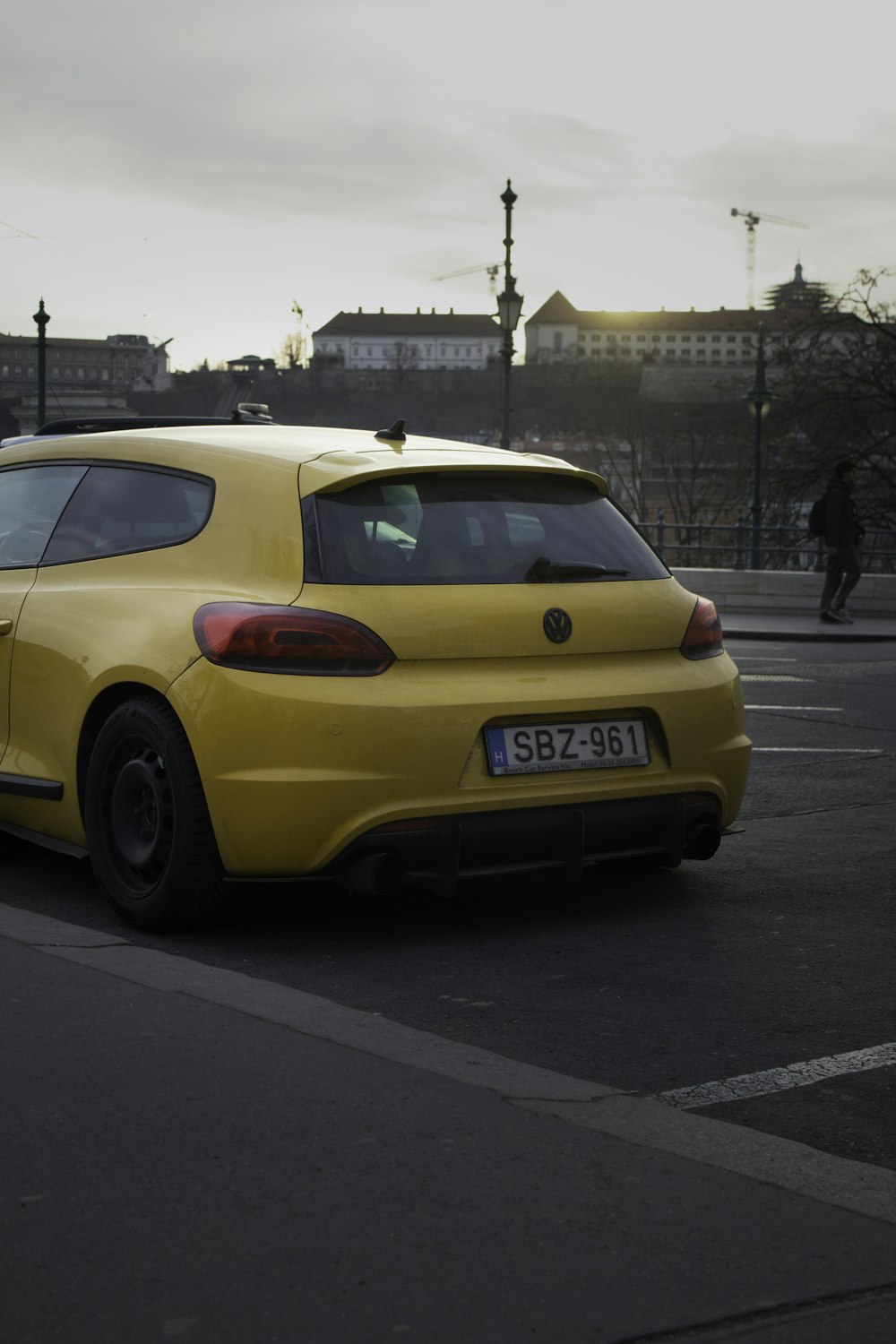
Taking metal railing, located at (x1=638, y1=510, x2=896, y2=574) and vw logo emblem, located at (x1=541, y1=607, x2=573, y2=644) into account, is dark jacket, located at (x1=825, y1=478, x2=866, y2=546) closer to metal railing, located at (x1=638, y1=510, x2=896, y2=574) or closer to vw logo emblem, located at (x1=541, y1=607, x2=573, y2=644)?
metal railing, located at (x1=638, y1=510, x2=896, y2=574)

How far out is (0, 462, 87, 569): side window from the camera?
20.4 feet

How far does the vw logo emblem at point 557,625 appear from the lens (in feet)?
17.3

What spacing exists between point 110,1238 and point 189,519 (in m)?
2.99

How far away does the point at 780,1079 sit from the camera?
3.86m

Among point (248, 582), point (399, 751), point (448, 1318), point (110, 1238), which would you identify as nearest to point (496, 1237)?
point (448, 1318)

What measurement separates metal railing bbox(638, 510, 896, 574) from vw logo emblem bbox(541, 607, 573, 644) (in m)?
21.0

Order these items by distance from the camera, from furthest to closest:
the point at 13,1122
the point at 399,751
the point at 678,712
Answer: the point at 678,712 → the point at 399,751 → the point at 13,1122

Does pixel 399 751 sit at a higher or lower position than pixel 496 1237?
higher

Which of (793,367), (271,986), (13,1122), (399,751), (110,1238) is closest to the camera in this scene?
(110,1238)

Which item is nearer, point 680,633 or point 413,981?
point 413,981

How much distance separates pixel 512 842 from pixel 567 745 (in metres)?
0.34

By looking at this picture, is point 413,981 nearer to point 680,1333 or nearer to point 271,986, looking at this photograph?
point 271,986

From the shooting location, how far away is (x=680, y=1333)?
8.39 feet

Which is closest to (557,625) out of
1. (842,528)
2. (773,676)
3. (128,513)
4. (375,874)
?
(375,874)
